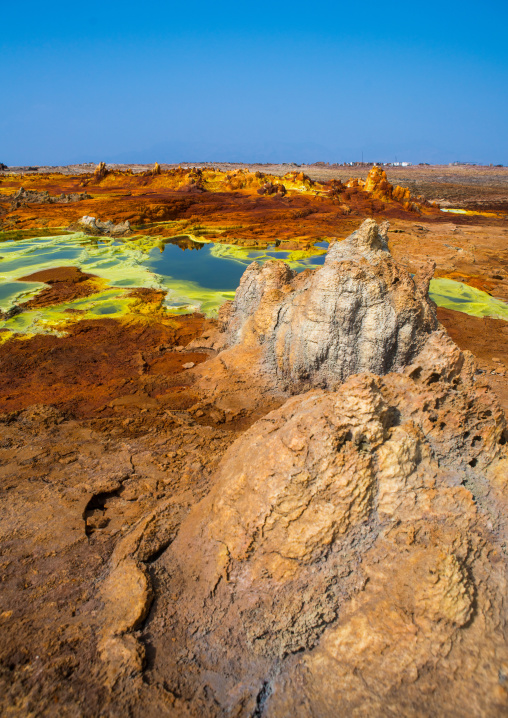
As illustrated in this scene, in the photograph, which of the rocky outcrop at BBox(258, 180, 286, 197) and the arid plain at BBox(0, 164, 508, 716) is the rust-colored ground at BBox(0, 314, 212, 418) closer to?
the arid plain at BBox(0, 164, 508, 716)

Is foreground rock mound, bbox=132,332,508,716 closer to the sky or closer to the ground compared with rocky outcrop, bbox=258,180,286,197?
closer to the ground

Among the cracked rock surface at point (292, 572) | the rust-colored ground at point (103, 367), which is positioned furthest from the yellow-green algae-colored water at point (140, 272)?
the cracked rock surface at point (292, 572)

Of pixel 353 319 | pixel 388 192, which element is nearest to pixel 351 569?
pixel 353 319

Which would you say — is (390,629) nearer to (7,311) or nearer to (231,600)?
(231,600)

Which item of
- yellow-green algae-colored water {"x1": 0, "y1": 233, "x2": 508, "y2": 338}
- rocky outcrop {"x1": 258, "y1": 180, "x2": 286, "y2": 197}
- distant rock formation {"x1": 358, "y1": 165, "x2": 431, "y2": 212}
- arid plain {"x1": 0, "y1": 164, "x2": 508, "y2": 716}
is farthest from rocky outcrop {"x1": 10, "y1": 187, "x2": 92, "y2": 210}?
arid plain {"x1": 0, "y1": 164, "x2": 508, "y2": 716}

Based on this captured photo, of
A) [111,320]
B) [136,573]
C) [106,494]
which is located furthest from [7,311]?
[136,573]

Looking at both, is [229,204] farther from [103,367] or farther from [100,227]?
[103,367]

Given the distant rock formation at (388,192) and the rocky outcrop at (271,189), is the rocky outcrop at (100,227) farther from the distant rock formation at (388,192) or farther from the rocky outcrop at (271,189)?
the distant rock formation at (388,192)

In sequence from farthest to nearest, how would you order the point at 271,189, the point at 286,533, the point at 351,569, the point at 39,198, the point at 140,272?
the point at 271,189, the point at 39,198, the point at 140,272, the point at 286,533, the point at 351,569
